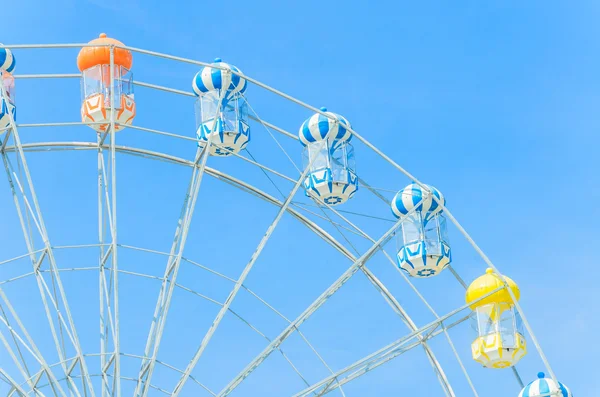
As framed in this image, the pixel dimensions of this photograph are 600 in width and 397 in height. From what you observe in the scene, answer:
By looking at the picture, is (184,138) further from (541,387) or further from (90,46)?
(541,387)

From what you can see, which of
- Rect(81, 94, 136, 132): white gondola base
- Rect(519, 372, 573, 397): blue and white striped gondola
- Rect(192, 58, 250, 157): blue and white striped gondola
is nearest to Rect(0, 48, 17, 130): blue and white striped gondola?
Rect(81, 94, 136, 132): white gondola base

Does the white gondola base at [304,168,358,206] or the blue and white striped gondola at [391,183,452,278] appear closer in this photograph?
the blue and white striped gondola at [391,183,452,278]

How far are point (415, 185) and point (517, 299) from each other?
2835 millimetres

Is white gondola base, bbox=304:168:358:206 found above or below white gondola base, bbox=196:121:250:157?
below

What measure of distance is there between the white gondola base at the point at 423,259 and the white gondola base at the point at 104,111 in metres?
5.41

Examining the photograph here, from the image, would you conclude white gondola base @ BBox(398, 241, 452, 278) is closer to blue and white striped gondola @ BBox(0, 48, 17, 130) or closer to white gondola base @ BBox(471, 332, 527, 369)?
white gondola base @ BBox(471, 332, 527, 369)

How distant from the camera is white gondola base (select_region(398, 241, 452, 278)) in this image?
2131 cm

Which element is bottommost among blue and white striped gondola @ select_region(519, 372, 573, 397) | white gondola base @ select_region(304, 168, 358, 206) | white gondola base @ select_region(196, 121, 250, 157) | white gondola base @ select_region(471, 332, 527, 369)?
blue and white striped gondola @ select_region(519, 372, 573, 397)

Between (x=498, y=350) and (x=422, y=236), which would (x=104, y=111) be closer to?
(x=422, y=236)

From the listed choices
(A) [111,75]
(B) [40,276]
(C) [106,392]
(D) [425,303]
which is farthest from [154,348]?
(D) [425,303]

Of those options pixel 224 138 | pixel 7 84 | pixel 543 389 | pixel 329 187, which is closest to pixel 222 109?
pixel 224 138

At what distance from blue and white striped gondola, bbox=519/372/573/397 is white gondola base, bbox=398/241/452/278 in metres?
2.72

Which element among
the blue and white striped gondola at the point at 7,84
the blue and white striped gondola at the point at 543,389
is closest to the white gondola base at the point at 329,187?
the blue and white striped gondola at the point at 543,389

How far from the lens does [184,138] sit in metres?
20.5
